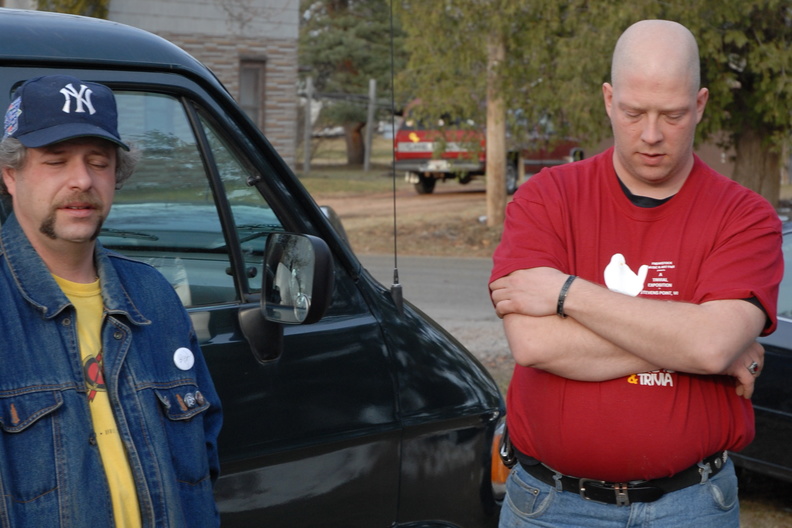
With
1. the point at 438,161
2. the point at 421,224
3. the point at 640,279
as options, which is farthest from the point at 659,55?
the point at 438,161

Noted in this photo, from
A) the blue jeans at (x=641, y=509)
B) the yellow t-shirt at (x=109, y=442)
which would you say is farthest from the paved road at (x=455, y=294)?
the yellow t-shirt at (x=109, y=442)

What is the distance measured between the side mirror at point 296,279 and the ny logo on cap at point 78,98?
679 mm

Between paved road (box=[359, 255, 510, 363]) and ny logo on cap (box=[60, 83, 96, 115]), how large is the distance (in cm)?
666

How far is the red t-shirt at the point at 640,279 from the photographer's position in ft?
8.36

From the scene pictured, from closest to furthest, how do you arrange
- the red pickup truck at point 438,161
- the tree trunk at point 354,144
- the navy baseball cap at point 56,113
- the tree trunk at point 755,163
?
1. the navy baseball cap at point 56,113
2. the tree trunk at point 755,163
3. the red pickup truck at point 438,161
4. the tree trunk at point 354,144

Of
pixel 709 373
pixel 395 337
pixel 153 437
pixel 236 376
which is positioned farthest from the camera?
pixel 395 337

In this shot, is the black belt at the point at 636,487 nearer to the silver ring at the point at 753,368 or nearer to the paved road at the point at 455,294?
the silver ring at the point at 753,368

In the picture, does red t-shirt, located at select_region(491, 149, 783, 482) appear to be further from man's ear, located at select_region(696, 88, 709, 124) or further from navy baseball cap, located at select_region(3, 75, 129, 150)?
navy baseball cap, located at select_region(3, 75, 129, 150)

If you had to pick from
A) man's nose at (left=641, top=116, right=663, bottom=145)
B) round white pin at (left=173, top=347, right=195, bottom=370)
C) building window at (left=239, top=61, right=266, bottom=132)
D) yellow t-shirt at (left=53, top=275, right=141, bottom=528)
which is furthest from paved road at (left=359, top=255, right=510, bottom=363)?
yellow t-shirt at (left=53, top=275, right=141, bottom=528)

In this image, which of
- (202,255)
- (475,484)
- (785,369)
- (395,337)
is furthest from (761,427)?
(202,255)

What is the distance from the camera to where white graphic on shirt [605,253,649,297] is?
262 cm

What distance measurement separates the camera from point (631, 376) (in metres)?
2.58

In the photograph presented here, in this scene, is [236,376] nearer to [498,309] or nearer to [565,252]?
[498,309]

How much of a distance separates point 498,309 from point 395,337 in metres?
0.43
